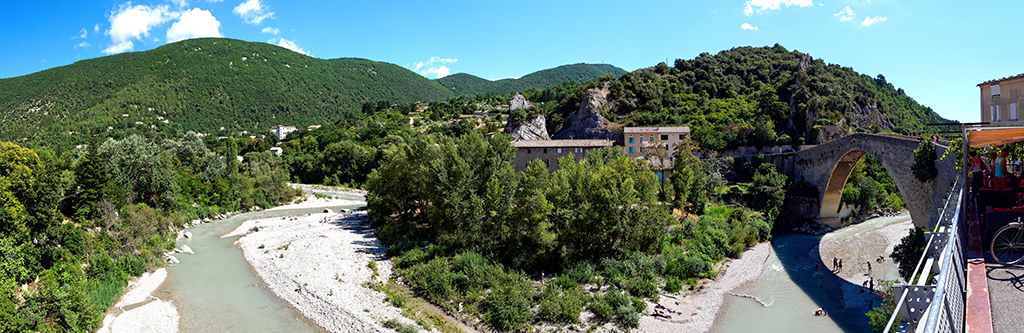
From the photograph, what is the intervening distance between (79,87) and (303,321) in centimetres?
11498

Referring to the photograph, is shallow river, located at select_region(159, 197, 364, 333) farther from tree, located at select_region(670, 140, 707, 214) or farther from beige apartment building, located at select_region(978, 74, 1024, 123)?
beige apartment building, located at select_region(978, 74, 1024, 123)

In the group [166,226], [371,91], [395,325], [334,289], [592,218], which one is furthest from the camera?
[371,91]

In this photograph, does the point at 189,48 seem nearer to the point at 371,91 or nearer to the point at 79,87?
the point at 79,87

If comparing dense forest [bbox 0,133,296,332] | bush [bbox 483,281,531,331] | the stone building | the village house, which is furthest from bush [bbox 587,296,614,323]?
the village house

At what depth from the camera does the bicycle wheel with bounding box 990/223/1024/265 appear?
7160 mm

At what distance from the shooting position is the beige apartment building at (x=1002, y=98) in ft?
49.8

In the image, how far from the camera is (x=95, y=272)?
22.9 metres

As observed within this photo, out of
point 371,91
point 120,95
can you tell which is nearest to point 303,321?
point 120,95

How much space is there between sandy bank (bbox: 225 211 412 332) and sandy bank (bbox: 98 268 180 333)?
14.9 feet

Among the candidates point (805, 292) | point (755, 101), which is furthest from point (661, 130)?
point (805, 292)

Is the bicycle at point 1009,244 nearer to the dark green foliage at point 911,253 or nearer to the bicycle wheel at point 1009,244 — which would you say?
the bicycle wheel at point 1009,244

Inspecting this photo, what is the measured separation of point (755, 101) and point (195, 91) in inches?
4656

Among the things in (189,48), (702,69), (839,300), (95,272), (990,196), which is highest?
(189,48)

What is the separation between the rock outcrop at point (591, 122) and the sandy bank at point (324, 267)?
30854 mm
